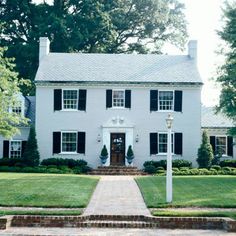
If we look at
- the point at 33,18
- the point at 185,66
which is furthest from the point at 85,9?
the point at 185,66

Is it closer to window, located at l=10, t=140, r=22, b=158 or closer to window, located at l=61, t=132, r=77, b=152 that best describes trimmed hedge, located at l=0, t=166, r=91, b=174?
window, located at l=61, t=132, r=77, b=152

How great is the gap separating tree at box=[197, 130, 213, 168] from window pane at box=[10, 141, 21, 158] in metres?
13.1

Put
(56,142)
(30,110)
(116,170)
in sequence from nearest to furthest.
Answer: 1. (116,170)
2. (56,142)
3. (30,110)

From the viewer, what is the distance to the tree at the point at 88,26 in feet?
150

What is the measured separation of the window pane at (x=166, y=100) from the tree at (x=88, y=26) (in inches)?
613

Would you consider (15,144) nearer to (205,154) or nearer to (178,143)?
(178,143)

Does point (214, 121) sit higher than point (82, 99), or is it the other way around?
point (82, 99)

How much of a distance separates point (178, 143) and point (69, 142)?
25.7 feet

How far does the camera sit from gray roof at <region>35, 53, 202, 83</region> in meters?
33.1

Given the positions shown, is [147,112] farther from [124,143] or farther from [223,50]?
[223,50]

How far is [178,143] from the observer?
3269 centimetres

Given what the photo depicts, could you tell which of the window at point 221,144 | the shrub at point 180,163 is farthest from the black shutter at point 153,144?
the window at point 221,144

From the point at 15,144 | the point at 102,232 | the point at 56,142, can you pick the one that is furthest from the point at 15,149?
the point at 102,232

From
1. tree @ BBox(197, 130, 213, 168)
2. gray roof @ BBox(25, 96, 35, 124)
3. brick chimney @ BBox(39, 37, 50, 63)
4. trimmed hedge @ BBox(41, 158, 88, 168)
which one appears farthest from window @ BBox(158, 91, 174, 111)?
gray roof @ BBox(25, 96, 35, 124)
